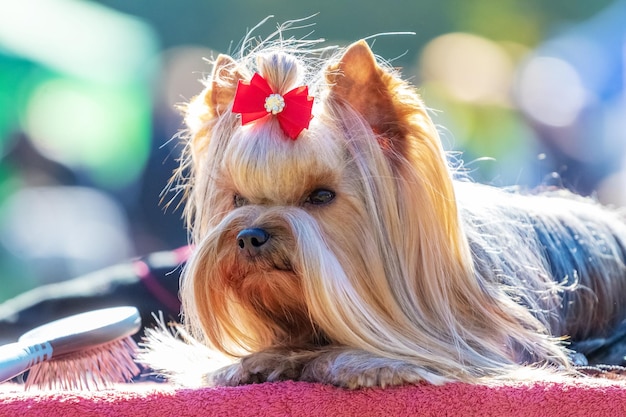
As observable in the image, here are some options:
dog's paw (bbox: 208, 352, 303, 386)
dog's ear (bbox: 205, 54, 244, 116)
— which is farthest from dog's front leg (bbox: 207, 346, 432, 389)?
dog's ear (bbox: 205, 54, 244, 116)

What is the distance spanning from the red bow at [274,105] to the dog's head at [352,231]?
0.06 ft

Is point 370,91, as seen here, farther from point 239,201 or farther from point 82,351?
point 82,351

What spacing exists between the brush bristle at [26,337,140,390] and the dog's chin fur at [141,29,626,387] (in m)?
0.23

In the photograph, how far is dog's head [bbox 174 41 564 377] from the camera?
149cm

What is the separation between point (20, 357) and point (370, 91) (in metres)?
0.83

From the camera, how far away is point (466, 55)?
3.60m

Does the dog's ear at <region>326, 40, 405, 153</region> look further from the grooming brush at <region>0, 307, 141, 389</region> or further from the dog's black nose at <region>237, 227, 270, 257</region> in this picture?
the grooming brush at <region>0, 307, 141, 389</region>

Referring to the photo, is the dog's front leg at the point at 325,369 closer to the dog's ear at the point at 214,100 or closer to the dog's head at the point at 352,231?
the dog's head at the point at 352,231

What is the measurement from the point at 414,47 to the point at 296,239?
2.28 meters

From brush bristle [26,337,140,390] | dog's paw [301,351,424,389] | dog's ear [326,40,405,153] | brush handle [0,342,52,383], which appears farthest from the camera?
brush bristle [26,337,140,390]

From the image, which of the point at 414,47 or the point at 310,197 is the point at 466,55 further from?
the point at 310,197

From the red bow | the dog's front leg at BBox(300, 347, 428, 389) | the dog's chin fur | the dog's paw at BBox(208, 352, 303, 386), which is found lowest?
the dog's paw at BBox(208, 352, 303, 386)

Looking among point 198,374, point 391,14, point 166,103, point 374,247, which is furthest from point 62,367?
point 391,14

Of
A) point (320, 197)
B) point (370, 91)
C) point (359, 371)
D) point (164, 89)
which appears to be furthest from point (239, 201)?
point (164, 89)
